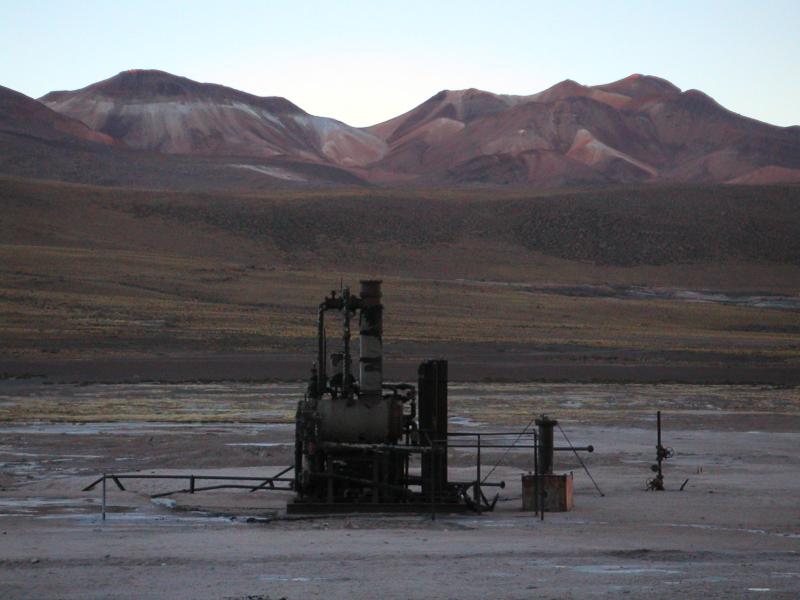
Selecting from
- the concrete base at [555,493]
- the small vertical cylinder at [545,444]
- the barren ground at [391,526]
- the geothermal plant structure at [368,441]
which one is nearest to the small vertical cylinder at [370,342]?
the geothermal plant structure at [368,441]

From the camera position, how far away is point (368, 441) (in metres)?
A: 21.2

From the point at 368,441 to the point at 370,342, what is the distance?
1.45 meters

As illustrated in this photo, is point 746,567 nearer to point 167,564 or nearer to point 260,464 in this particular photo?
point 167,564

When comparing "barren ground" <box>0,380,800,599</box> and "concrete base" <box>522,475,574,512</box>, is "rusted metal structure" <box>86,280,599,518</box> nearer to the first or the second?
"concrete base" <box>522,475,574,512</box>

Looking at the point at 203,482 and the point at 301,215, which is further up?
the point at 301,215

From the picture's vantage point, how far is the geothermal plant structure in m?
21.1

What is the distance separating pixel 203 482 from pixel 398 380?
21235 millimetres

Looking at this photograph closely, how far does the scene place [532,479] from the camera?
21.5 m

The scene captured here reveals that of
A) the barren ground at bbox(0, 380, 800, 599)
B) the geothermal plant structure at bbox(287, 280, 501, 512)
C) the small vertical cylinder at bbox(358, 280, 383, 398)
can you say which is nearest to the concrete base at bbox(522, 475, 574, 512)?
the barren ground at bbox(0, 380, 800, 599)

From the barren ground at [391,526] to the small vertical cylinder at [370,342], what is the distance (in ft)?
6.30

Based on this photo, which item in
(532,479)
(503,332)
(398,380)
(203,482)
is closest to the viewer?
(532,479)

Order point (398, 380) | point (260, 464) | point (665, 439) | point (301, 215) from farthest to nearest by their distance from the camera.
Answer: point (301, 215)
point (398, 380)
point (665, 439)
point (260, 464)

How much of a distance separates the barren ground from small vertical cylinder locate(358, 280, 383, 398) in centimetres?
192

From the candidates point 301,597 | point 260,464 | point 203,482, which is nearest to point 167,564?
point 301,597
